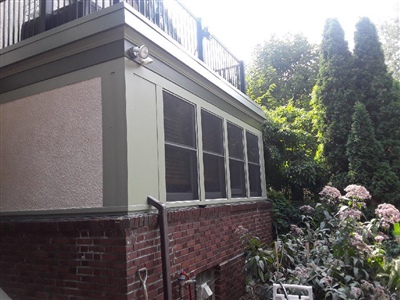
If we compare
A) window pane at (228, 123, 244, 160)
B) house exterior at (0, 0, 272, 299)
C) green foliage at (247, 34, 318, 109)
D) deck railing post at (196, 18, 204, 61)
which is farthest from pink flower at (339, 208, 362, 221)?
green foliage at (247, 34, 318, 109)

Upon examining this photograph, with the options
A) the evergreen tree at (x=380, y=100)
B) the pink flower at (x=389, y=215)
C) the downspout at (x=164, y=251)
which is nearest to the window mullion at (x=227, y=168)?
the downspout at (x=164, y=251)

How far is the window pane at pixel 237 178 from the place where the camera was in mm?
5598

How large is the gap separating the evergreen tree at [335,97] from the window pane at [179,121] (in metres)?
5.58

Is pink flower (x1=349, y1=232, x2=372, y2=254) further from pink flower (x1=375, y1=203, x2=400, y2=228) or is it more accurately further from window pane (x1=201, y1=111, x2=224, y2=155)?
window pane (x1=201, y1=111, x2=224, y2=155)

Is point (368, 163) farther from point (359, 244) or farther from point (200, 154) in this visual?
point (200, 154)

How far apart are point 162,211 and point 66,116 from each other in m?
1.44

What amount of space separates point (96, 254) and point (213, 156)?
2448 mm

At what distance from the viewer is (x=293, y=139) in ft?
29.2

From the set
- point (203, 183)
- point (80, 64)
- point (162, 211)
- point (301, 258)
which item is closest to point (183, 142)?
point (203, 183)

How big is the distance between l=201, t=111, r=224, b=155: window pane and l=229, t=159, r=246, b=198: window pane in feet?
1.91

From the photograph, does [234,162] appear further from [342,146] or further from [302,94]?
[302,94]

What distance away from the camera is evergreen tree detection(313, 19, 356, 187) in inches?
340

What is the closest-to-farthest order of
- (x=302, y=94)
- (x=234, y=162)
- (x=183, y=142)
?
(x=183, y=142) < (x=234, y=162) < (x=302, y=94)

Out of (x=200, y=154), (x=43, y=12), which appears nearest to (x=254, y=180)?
(x=200, y=154)
